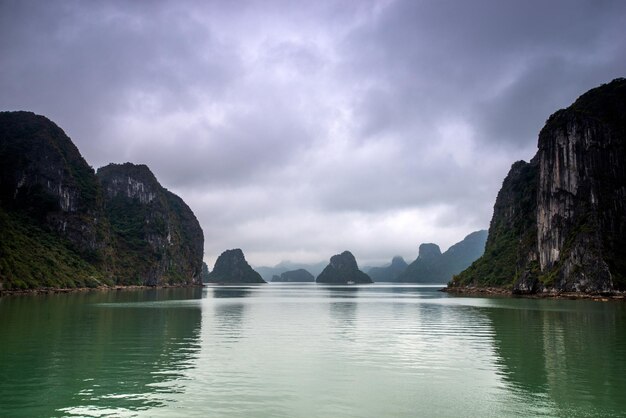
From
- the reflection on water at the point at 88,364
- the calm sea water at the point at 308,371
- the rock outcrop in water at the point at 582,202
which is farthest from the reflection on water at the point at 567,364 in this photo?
the rock outcrop in water at the point at 582,202

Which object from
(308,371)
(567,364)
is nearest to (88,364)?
(308,371)

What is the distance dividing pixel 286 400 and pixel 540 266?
483ft

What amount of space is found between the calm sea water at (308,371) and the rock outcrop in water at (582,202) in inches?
3396

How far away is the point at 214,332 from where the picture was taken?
47.8m

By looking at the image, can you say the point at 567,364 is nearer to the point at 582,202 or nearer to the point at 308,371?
the point at 308,371

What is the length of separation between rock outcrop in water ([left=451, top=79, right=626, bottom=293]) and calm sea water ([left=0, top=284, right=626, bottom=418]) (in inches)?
3396

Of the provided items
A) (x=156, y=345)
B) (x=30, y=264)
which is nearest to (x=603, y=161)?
(x=156, y=345)

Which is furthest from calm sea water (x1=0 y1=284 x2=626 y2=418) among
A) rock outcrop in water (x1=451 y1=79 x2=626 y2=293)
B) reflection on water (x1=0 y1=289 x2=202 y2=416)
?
rock outcrop in water (x1=451 y1=79 x2=626 y2=293)

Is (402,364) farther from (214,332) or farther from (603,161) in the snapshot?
(603,161)

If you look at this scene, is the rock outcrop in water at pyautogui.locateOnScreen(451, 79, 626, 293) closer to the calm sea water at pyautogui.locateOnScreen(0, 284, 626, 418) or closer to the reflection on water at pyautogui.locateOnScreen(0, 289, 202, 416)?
the calm sea water at pyautogui.locateOnScreen(0, 284, 626, 418)

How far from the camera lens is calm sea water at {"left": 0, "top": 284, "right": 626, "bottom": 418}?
20625 millimetres

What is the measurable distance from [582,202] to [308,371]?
5508 inches

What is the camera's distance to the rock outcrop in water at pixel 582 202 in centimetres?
12825

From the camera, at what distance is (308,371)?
1126 inches
